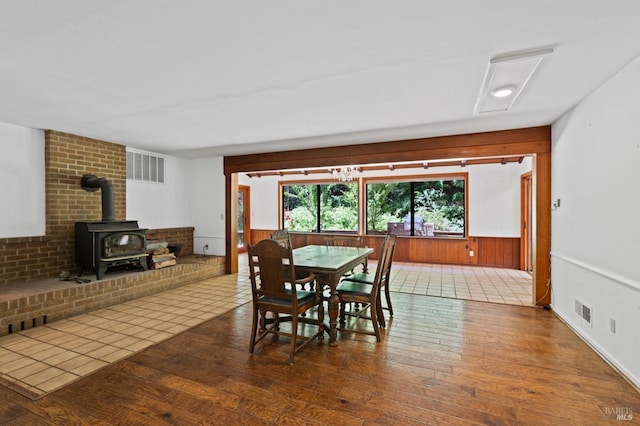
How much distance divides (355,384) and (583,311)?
2461 mm

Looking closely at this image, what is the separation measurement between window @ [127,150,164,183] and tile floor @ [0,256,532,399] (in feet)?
7.05

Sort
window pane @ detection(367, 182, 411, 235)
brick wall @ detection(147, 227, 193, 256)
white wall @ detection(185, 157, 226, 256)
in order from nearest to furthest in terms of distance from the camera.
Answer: brick wall @ detection(147, 227, 193, 256) → white wall @ detection(185, 157, 226, 256) → window pane @ detection(367, 182, 411, 235)

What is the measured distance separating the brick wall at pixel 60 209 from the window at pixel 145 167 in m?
0.45

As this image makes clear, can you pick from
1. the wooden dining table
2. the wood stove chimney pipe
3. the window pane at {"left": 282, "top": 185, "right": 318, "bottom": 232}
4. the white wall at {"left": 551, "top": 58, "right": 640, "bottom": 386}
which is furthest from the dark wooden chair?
the window pane at {"left": 282, "top": 185, "right": 318, "bottom": 232}

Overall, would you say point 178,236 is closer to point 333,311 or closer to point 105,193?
point 105,193

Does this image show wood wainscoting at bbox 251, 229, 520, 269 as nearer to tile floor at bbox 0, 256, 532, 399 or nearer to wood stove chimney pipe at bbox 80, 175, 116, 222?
tile floor at bbox 0, 256, 532, 399

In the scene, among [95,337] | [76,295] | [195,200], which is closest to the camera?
[95,337]

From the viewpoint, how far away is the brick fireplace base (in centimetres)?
319

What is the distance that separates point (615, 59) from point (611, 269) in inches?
63.5

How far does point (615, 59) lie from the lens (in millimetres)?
2211

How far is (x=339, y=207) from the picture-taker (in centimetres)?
843

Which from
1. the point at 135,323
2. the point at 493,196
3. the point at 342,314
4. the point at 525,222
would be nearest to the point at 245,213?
the point at 135,323

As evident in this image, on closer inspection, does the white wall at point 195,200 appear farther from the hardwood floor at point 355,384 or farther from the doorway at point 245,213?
the hardwood floor at point 355,384

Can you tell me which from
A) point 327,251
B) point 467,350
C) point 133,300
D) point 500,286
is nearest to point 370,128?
point 327,251
